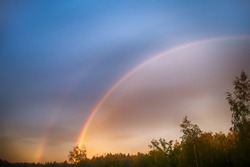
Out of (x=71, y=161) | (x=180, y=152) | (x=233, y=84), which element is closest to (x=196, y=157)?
(x=180, y=152)

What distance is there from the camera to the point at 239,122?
50625 millimetres

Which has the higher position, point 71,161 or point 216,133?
point 216,133

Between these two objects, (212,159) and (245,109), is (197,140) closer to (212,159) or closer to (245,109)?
(212,159)

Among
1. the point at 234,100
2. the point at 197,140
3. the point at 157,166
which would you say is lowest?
the point at 157,166

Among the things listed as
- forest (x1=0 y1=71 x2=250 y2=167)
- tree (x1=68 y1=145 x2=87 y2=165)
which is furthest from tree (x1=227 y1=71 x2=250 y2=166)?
tree (x1=68 y1=145 x2=87 y2=165)

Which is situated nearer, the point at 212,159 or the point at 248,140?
the point at 248,140

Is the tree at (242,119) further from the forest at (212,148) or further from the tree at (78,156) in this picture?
the tree at (78,156)

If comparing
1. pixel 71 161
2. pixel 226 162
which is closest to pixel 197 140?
pixel 226 162

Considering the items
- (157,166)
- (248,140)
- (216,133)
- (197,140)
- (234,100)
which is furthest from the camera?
(216,133)

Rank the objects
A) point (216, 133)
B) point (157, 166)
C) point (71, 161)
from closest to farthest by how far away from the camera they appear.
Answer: point (157, 166), point (216, 133), point (71, 161)

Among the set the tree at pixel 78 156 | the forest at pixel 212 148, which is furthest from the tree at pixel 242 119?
the tree at pixel 78 156

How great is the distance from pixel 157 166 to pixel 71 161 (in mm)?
47255

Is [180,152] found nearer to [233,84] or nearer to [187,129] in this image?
[187,129]

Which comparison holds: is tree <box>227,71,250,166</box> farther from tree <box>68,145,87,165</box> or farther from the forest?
tree <box>68,145,87,165</box>
